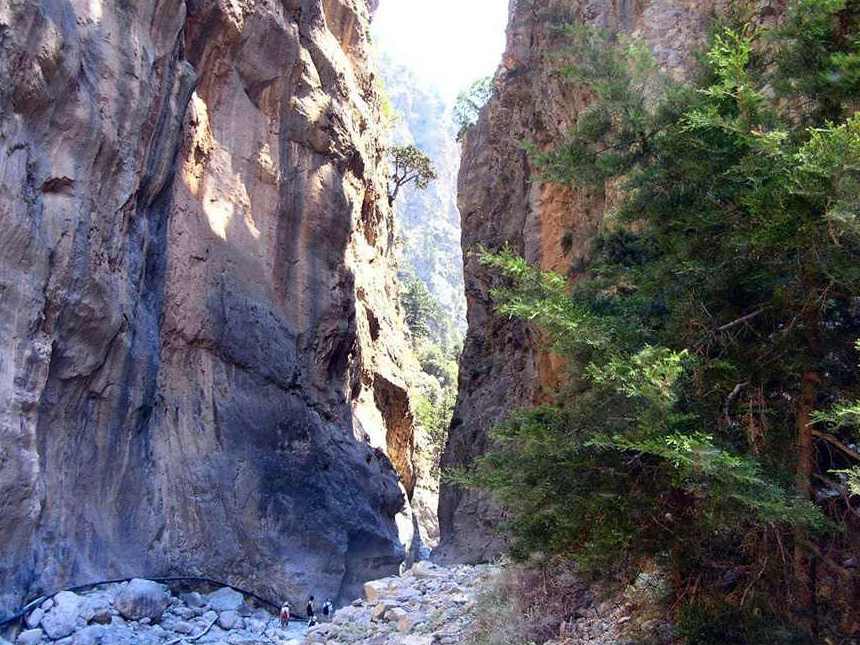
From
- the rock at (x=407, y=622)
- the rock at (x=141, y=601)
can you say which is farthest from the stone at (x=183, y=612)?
the rock at (x=407, y=622)

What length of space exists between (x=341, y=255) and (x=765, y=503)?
18807 millimetres

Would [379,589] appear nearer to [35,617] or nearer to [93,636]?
[93,636]

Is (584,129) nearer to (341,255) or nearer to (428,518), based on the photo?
(341,255)

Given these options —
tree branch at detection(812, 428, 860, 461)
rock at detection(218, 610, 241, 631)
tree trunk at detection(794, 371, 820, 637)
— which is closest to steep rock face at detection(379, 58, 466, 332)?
rock at detection(218, 610, 241, 631)

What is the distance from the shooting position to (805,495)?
589 centimetres

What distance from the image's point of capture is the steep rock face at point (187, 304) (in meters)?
13.6

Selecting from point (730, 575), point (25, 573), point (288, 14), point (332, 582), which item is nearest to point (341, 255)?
point (288, 14)

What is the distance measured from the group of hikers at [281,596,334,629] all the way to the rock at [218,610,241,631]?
1019 millimetres

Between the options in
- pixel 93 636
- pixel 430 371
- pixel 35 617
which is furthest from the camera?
pixel 430 371

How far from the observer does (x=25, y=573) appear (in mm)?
12922

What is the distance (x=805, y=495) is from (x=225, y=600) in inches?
527

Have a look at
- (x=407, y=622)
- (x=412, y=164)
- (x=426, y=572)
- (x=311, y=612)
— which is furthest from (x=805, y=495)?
(x=412, y=164)

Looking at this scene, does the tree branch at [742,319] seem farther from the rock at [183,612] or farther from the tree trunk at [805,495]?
the rock at [183,612]

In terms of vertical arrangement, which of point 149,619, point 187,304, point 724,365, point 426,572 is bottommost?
point 149,619
